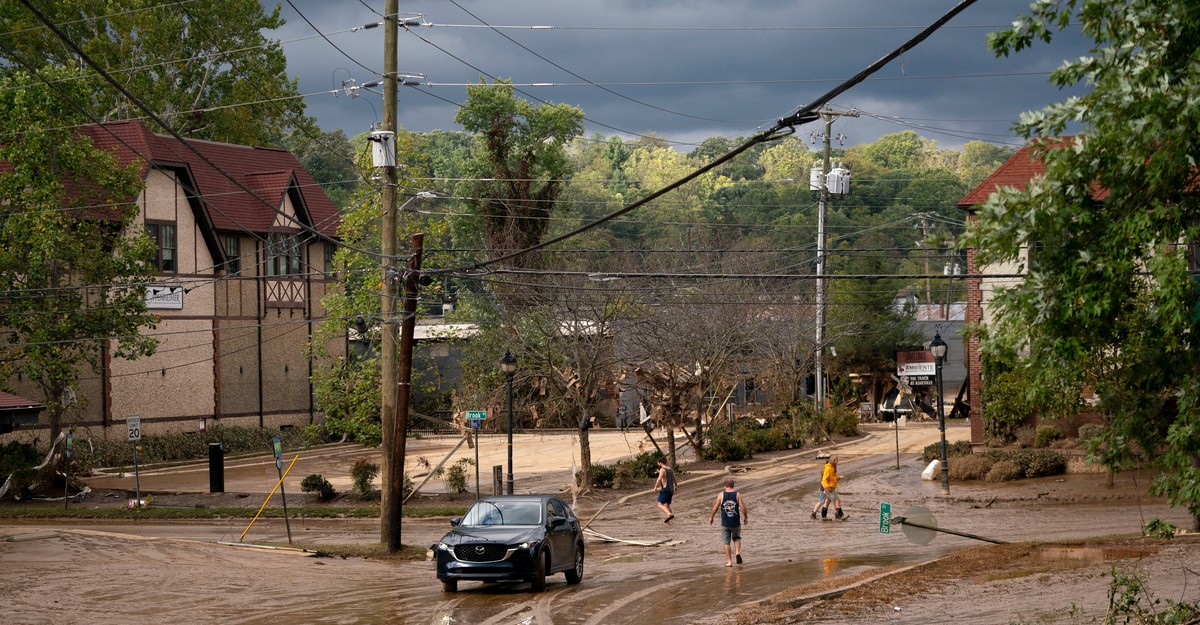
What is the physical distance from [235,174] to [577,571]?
4220 centimetres

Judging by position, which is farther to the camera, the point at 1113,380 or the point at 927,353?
the point at 927,353

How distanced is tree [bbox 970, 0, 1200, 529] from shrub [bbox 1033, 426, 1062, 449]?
2909 centimetres

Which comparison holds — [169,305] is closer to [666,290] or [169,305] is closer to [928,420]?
[666,290]

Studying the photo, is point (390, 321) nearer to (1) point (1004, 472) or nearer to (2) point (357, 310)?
(2) point (357, 310)

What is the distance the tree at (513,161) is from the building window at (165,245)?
17123 mm

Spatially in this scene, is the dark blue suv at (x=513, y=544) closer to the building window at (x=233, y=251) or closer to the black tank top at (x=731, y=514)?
the black tank top at (x=731, y=514)

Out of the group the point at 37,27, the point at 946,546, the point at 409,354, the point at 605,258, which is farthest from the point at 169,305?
the point at 946,546

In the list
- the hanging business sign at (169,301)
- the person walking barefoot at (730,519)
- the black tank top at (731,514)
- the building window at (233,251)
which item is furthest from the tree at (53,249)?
the black tank top at (731,514)

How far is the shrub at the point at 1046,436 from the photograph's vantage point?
3816 centimetres

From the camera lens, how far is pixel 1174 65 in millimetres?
9984

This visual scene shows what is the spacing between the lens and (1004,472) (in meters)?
35.4

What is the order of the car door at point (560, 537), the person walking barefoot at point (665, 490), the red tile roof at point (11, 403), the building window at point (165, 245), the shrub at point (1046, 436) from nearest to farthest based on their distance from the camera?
1. the car door at point (560, 537)
2. the person walking barefoot at point (665, 490)
3. the red tile roof at point (11, 403)
4. the shrub at point (1046, 436)
5. the building window at point (165, 245)

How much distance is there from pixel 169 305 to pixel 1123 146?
47.5 meters

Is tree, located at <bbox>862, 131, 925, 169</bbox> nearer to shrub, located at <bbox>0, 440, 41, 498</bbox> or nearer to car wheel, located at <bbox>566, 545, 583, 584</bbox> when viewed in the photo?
shrub, located at <bbox>0, 440, 41, 498</bbox>
